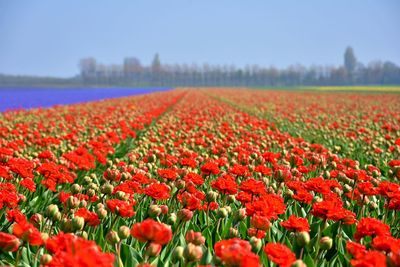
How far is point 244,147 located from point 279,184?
1925mm

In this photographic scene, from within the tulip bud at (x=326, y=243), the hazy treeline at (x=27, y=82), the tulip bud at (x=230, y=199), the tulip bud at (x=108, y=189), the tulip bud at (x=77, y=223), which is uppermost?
the hazy treeline at (x=27, y=82)

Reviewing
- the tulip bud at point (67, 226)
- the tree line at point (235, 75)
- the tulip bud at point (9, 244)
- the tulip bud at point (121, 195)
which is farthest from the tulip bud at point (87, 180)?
the tree line at point (235, 75)

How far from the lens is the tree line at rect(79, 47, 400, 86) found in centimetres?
15425

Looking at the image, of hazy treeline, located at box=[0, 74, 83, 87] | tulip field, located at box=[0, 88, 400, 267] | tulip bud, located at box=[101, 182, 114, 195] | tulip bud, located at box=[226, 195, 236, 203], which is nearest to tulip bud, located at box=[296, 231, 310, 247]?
tulip field, located at box=[0, 88, 400, 267]

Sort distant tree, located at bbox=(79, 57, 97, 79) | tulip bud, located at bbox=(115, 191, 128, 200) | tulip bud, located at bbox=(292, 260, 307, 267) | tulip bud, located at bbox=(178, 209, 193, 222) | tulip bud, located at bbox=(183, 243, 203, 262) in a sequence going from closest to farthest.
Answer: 1. tulip bud, located at bbox=(292, 260, 307, 267)
2. tulip bud, located at bbox=(183, 243, 203, 262)
3. tulip bud, located at bbox=(178, 209, 193, 222)
4. tulip bud, located at bbox=(115, 191, 128, 200)
5. distant tree, located at bbox=(79, 57, 97, 79)

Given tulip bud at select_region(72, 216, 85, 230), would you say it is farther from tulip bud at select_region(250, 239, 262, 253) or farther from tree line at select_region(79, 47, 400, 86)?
tree line at select_region(79, 47, 400, 86)

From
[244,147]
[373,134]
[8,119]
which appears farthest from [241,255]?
[8,119]

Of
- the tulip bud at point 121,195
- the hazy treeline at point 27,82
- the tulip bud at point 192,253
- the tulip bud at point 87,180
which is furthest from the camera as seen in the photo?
the hazy treeline at point 27,82

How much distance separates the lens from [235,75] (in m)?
167

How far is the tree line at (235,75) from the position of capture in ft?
506

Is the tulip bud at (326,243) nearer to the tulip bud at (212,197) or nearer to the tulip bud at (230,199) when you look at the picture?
the tulip bud at (212,197)

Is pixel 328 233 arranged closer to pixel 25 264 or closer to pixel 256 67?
pixel 25 264

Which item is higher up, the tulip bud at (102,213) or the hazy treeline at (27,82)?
the hazy treeline at (27,82)

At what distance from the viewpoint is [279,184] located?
435 cm
